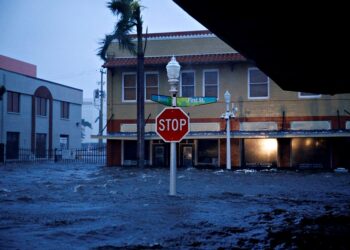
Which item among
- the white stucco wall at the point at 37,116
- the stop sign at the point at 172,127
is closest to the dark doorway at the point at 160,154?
the white stucco wall at the point at 37,116

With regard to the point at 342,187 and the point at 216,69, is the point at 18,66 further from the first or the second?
the point at 342,187

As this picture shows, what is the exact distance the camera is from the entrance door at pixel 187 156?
2794 centimetres

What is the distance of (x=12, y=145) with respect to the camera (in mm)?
40438

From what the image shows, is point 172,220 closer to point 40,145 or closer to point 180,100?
point 180,100

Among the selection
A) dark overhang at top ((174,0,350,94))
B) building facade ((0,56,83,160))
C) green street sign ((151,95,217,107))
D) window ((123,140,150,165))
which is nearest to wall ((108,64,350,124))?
window ((123,140,150,165))

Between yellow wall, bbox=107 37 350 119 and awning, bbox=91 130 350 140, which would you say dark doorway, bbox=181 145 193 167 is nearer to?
awning, bbox=91 130 350 140

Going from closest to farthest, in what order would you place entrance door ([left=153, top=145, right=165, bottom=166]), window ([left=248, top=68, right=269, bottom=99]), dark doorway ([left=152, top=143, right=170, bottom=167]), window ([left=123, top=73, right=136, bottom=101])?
window ([left=248, top=68, right=269, bottom=99])
dark doorway ([left=152, top=143, right=170, bottom=167])
entrance door ([left=153, top=145, right=165, bottom=166])
window ([left=123, top=73, right=136, bottom=101])

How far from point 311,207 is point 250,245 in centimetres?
464

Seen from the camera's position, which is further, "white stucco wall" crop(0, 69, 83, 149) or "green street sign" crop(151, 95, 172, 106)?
"white stucco wall" crop(0, 69, 83, 149)

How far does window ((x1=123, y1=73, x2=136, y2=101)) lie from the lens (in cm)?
2891

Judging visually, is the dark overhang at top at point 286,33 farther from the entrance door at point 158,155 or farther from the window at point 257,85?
the entrance door at point 158,155

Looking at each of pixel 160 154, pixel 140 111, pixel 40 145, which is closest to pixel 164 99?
pixel 140 111

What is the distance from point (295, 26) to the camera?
7.55m

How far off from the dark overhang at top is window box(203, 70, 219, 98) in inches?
601
